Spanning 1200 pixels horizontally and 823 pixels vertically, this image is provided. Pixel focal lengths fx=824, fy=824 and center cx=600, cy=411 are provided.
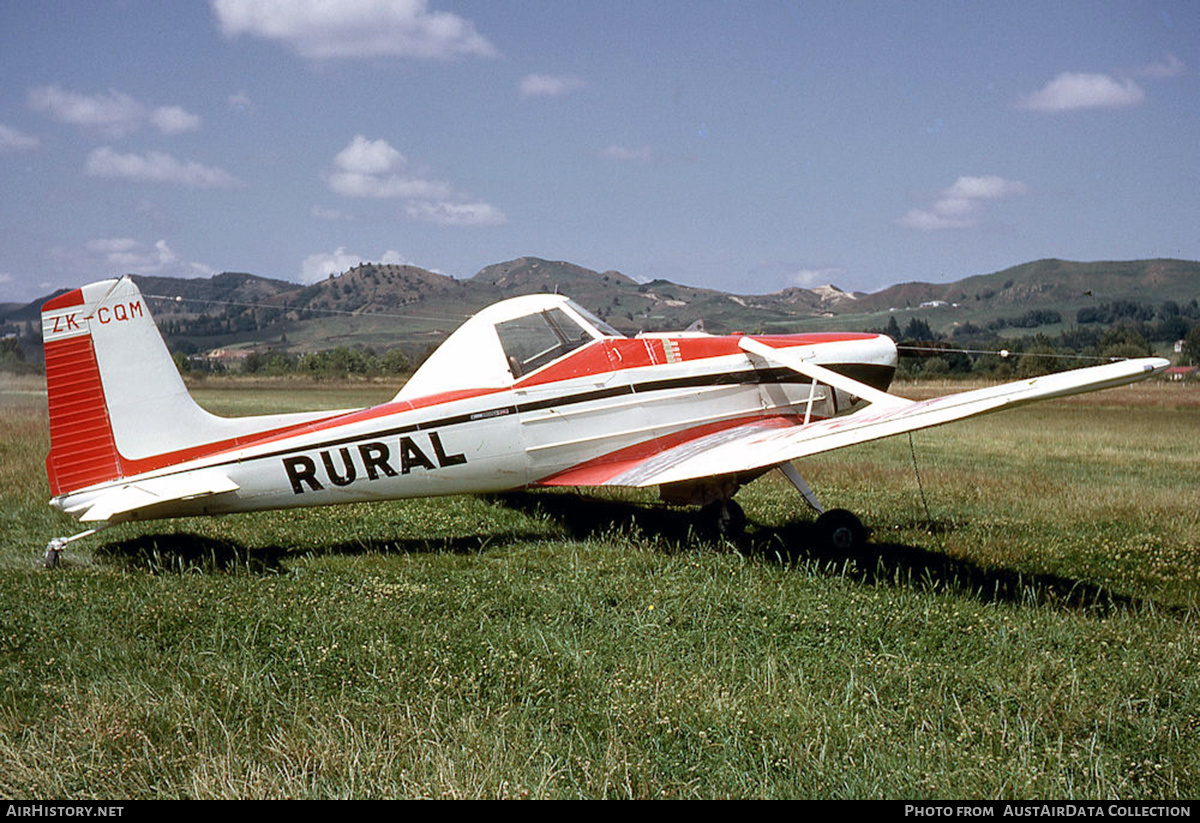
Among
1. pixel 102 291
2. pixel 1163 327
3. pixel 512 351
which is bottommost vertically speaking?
pixel 1163 327

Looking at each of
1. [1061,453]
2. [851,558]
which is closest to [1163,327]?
[1061,453]

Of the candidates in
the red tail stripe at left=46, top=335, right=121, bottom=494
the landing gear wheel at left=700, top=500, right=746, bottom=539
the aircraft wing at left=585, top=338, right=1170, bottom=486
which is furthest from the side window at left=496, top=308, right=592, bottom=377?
the red tail stripe at left=46, top=335, right=121, bottom=494

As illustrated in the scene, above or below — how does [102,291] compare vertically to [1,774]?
above

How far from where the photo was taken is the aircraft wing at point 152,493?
634cm

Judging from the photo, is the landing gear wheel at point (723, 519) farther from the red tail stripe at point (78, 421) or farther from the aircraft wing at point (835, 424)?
the red tail stripe at point (78, 421)

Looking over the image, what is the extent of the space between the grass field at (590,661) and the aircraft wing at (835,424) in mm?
743

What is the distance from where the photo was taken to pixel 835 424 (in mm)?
→ 6855

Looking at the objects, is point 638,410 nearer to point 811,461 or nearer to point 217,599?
point 217,599

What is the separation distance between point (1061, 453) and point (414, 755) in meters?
19.6

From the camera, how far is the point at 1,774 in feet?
10.7

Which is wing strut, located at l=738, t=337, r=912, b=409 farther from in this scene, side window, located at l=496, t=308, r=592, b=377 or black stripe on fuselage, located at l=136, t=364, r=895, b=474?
side window, located at l=496, t=308, r=592, b=377

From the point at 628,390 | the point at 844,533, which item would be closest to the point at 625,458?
the point at 628,390

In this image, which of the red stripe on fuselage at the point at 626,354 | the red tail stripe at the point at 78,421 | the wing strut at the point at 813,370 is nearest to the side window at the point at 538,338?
the red stripe on fuselage at the point at 626,354

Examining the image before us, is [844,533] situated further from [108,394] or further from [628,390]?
[108,394]
